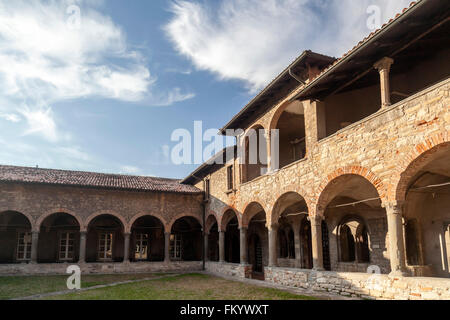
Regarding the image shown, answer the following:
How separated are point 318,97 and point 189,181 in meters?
14.4

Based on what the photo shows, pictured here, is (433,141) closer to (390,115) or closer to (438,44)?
(390,115)

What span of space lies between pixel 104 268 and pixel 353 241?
1178 centimetres

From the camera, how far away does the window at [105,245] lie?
20.4m

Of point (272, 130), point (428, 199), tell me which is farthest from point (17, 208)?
point (428, 199)

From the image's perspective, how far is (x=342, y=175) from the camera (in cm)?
966

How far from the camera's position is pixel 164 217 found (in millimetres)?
19969

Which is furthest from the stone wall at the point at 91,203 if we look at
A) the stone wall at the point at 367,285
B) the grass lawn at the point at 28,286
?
the stone wall at the point at 367,285

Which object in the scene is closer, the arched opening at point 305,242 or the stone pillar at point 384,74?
the stone pillar at point 384,74

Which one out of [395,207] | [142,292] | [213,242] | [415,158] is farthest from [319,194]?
[213,242]

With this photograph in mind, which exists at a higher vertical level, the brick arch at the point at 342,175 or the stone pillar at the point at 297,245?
the brick arch at the point at 342,175

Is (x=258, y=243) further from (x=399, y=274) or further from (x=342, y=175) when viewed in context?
(x=399, y=274)

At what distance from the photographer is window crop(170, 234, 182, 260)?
72.0 feet

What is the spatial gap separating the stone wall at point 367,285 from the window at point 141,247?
11233 millimetres

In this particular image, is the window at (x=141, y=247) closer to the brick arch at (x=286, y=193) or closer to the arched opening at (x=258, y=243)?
the arched opening at (x=258, y=243)
